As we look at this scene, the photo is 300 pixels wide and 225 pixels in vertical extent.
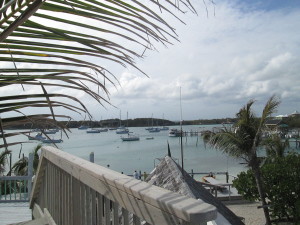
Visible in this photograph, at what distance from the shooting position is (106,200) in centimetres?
149

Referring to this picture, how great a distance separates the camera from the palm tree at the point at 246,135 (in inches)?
572

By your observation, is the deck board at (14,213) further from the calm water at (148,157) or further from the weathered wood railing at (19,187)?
the calm water at (148,157)

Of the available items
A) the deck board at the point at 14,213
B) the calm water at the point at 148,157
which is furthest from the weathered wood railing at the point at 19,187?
the calm water at the point at 148,157

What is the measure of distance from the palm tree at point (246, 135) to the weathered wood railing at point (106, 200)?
1255cm

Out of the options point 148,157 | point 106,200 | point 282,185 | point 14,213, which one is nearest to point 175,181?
point 14,213

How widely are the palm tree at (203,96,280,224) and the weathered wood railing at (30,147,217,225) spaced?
12.5 metres

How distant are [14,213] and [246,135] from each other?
11.1 meters

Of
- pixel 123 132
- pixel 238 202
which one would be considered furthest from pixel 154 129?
pixel 238 202

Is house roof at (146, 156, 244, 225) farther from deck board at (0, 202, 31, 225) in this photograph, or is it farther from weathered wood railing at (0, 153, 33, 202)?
deck board at (0, 202, 31, 225)

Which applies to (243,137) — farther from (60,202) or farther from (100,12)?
(100,12)

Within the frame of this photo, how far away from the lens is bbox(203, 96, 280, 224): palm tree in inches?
572

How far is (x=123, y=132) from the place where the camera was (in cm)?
11744

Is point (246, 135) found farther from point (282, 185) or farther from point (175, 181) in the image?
point (175, 181)

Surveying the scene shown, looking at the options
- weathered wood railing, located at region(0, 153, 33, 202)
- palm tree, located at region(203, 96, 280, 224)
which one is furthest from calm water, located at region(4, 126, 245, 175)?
weathered wood railing, located at region(0, 153, 33, 202)
